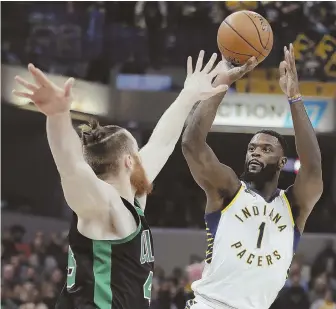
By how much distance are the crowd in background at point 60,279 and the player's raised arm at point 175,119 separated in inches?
236

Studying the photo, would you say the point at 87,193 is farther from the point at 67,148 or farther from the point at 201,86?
the point at 201,86

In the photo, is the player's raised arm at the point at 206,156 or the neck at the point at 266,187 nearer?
the player's raised arm at the point at 206,156

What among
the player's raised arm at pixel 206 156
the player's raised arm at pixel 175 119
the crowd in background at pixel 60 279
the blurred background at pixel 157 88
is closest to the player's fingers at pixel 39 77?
the player's raised arm at pixel 175 119

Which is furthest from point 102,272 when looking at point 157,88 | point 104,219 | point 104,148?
point 157,88

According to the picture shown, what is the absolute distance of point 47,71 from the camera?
12930 millimetres

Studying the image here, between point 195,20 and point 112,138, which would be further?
point 195,20

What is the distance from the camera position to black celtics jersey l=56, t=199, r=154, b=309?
3230 mm

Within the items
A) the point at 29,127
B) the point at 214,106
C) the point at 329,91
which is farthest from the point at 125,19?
the point at 214,106

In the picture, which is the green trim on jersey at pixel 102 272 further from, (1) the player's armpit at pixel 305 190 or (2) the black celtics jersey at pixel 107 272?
(1) the player's armpit at pixel 305 190

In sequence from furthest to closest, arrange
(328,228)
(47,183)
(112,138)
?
(47,183), (328,228), (112,138)

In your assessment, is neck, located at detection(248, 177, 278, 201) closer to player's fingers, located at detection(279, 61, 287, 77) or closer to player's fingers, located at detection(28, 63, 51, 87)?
player's fingers, located at detection(279, 61, 287, 77)

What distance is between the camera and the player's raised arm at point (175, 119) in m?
3.78

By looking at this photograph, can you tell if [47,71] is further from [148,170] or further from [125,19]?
[148,170]

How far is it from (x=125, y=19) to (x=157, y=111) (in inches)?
67.5
